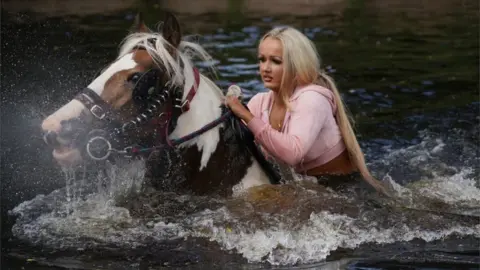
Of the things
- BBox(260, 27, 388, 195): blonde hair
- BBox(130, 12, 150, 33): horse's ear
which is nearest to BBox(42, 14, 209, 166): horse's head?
BBox(130, 12, 150, 33): horse's ear

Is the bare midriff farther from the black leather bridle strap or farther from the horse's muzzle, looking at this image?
the horse's muzzle

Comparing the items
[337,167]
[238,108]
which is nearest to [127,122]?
[238,108]

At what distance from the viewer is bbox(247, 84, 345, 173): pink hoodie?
4.78m

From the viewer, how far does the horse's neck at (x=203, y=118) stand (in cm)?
455

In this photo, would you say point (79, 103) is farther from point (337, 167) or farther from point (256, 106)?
point (337, 167)

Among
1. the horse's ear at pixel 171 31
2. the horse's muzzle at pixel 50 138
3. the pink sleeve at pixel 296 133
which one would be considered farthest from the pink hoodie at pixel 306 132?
the horse's muzzle at pixel 50 138

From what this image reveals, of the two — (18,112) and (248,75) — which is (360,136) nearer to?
(248,75)

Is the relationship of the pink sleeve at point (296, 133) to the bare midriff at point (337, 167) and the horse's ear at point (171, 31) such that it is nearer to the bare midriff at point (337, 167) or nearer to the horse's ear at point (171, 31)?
the bare midriff at point (337, 167)

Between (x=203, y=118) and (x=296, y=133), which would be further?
(x=296, y=133)

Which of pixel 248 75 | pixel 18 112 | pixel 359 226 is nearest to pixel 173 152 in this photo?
pixel 359 226

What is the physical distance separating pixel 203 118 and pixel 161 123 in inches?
11.4

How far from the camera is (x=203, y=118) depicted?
15.1 feet

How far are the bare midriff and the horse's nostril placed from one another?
1.76 metres

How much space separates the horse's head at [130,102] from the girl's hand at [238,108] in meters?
0.27
